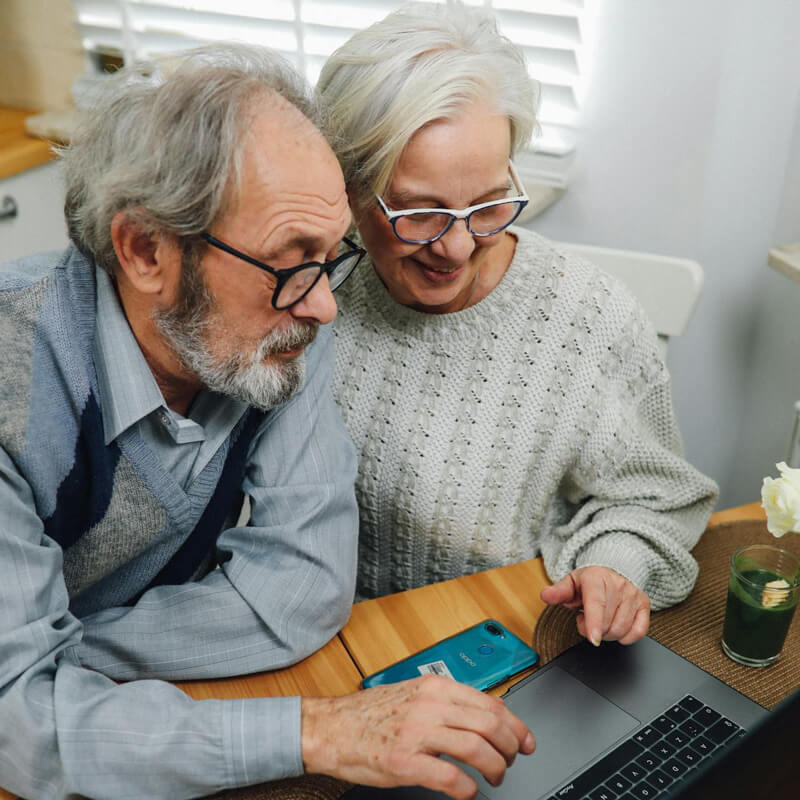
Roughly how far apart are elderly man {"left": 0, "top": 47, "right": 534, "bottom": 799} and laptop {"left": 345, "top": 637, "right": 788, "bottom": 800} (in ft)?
0.20

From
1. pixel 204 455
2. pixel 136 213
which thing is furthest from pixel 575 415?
pixel 136 213

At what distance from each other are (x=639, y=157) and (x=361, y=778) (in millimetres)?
1455

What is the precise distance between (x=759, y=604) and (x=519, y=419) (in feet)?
1.41

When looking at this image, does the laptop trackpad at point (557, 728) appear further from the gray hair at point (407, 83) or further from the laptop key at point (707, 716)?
the gray hair at point (407, 83)

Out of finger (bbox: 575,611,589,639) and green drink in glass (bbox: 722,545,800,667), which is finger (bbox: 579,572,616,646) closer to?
finger (bbox: 575,611,589,639)

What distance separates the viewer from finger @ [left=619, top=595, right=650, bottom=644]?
1005 mm

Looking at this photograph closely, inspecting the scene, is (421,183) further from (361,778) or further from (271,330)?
(361,778)

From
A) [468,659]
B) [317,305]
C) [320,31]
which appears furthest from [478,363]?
[320,31]

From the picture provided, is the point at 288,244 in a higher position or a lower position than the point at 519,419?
higher

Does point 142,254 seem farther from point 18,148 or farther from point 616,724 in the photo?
point 18,148

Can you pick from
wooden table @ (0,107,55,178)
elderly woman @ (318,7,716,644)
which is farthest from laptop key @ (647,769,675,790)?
wooden table @ (0,107,55,178)

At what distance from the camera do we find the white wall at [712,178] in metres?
1.68

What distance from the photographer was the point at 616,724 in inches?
36.1

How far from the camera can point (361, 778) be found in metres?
0.82
